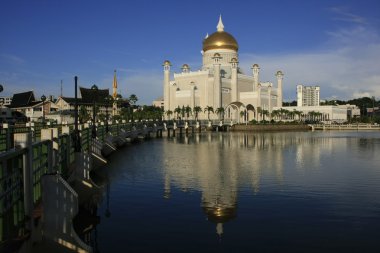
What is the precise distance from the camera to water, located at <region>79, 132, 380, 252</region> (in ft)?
38.8

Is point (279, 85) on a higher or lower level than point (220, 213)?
higher

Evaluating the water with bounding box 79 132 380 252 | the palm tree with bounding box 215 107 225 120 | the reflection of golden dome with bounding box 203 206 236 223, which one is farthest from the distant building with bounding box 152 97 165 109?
the reflection of golden dome with bounding box 203 206 236 223

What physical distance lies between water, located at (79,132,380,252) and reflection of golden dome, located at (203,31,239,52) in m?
83.8

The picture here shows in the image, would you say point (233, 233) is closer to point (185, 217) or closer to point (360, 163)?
point (185, 217)

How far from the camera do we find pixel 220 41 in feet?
354

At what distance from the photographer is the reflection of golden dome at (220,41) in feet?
354

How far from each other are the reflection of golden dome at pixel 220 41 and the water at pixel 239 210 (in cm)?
8383

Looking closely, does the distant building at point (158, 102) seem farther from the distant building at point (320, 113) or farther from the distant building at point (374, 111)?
the distant building at point (374, 111)

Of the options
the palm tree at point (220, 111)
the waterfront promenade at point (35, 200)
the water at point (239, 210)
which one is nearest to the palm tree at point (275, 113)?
the palm tree at point (220, 111)

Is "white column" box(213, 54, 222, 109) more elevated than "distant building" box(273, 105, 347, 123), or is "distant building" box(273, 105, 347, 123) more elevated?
"white column" box(213, 54, 222, 109)

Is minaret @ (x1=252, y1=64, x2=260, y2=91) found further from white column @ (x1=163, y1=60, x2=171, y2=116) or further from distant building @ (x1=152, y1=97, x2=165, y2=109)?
distant building @ (x1=152, y1=97, x2=165, y2=109)

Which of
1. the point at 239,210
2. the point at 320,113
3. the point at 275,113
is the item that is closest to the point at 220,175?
the point at 239,210

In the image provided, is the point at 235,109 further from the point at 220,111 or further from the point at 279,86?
the point at 279,86

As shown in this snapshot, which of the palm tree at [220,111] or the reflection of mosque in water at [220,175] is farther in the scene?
the palm tree at [220,111]
